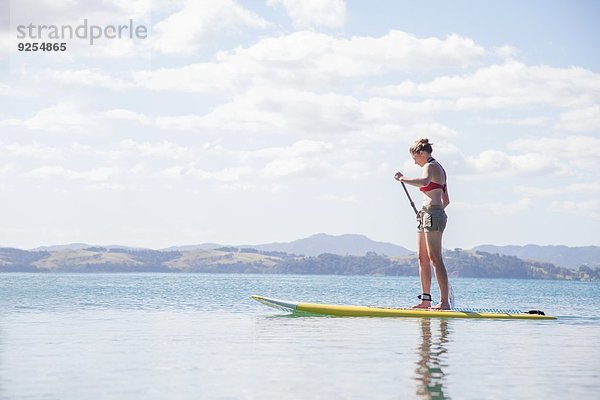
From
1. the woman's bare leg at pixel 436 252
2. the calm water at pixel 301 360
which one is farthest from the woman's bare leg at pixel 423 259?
the calm water at pixel 301 360

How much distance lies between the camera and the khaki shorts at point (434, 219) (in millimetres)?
17859

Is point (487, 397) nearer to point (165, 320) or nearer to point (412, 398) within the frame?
point (412, 398)

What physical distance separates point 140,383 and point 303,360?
8.49ft

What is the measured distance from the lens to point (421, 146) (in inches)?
710

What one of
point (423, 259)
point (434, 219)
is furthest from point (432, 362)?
point (423, 259)


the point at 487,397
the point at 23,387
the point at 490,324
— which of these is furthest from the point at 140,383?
the point at 490,324

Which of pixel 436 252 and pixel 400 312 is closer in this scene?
pixel 436 252

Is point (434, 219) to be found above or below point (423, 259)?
above

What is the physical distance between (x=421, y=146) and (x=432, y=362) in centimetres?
802

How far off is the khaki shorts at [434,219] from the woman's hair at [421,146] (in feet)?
3.79

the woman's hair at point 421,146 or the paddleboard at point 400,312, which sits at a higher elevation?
the woman's hair at point 421,146

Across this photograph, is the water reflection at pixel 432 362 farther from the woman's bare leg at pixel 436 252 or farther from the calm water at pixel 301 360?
the woman's bare leg at pixel 436 252

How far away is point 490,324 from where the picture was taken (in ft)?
56.3

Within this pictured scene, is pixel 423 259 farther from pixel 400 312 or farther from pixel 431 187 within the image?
pixel 431 187
